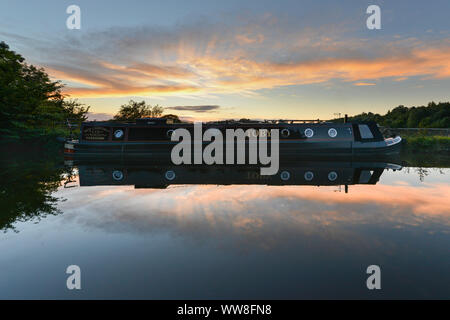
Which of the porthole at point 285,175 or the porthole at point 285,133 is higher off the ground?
the porthole at point 285,133

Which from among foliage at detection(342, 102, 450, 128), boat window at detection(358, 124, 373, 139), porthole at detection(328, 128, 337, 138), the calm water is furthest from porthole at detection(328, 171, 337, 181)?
foliage at detection(342, 102, 450, 128)

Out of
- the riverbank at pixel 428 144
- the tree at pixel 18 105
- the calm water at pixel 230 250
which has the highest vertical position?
the tree at pixel 18 105

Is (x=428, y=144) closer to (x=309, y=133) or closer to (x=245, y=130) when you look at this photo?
(x=309, y=133)

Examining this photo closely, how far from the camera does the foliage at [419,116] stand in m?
60.5

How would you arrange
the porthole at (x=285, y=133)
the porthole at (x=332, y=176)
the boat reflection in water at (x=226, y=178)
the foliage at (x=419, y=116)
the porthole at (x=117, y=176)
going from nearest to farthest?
the boat reflection in water at (x=226, y=178)
the porthole at (x=332, y=176)
the porthole at (x=117, y=176)
the porthole at (x=285, y=133)
the foliage at (x=419, y=116)

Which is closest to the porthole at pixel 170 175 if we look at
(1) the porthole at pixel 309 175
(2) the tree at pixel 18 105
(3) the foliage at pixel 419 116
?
(1) the porthole at pixel 309 175

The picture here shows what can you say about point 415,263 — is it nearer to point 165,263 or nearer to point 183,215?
point 165,263

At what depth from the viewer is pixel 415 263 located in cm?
398

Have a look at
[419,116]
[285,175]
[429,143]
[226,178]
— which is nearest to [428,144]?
[429,143]

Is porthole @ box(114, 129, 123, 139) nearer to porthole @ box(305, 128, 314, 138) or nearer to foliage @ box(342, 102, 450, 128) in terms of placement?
porthole @ box(305, 128, 314, 138)

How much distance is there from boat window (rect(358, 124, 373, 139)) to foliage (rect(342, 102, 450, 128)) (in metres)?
53.6

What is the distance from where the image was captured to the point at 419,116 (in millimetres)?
66062

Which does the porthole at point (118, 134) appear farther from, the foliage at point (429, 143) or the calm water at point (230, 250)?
the foliage at point (429, 143)
